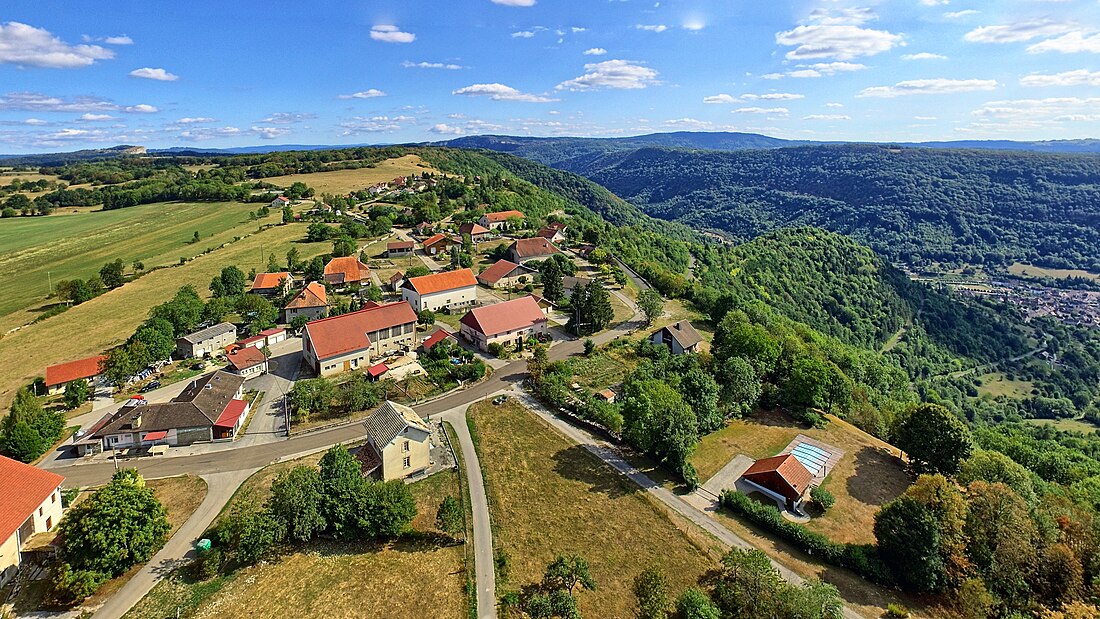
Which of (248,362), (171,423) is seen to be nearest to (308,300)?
(248,362)

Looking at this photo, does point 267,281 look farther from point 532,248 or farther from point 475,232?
point 532,248

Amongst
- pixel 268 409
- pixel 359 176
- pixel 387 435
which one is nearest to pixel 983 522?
pixel 387 435

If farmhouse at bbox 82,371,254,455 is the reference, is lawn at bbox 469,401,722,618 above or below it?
below

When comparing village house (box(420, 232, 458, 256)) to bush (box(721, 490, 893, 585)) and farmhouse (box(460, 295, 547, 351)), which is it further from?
bush (box(721, 490, 893, 585))

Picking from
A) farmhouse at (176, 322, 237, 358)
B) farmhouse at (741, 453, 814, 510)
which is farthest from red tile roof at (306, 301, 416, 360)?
farmhouse at (741, 453, 814, 510)

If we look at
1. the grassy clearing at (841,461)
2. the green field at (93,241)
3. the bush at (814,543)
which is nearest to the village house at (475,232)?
the green field at (93,241)

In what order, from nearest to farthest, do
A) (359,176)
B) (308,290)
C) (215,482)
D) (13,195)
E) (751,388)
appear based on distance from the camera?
1. (215,482)
2. (751,388)
3. (308,290)
4. (13,195)
5. (359,176)

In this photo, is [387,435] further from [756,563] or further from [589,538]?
[756,563]
